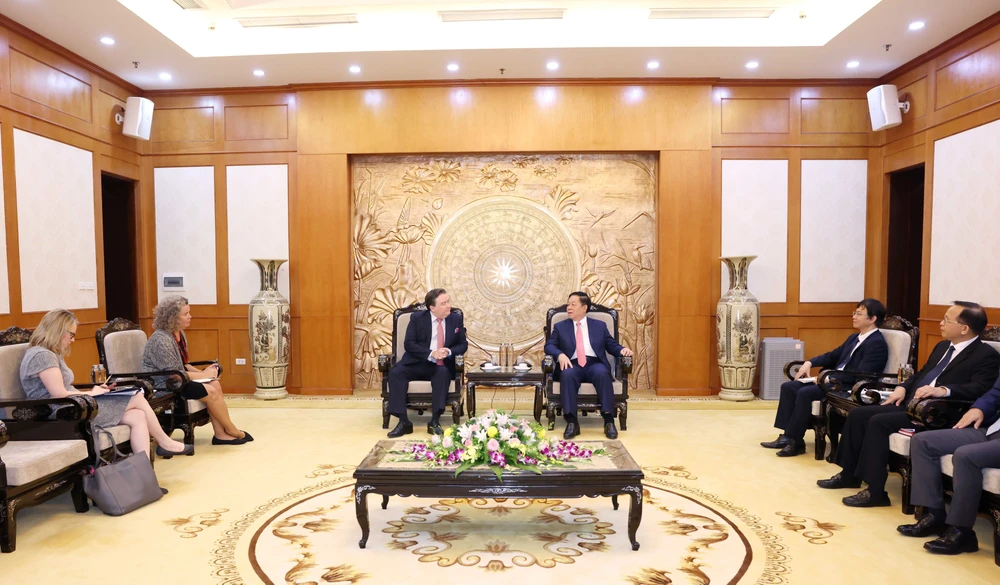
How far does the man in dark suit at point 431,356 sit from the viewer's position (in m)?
5.21

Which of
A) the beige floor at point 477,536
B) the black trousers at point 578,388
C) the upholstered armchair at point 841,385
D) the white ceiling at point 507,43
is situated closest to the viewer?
the beige floor at point 477,536

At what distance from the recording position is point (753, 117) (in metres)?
6.94

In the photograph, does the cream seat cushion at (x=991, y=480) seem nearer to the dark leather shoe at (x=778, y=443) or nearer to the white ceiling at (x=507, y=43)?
the dark leather shoe at (x=778, y=443)

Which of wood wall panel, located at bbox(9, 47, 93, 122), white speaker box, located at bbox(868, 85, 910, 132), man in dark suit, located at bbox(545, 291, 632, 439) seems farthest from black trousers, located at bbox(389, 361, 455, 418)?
white speaker box, located at bbox(868, 85, 910, 132)

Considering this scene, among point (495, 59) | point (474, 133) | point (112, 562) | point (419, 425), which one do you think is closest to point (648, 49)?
point (495, 59)

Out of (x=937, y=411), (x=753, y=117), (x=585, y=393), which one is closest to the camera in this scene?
(x=937, y=411)

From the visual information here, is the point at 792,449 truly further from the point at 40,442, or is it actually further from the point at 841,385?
the point at 40,442

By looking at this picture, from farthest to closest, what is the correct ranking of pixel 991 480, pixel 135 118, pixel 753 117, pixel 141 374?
1. pixel 753 117
2. pixel 135 118
3. pixel 141 374
4. pixel 991 480

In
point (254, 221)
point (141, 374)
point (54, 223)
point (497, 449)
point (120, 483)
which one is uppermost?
point (254, 221)

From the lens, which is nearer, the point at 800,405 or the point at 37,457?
the point at 37,457

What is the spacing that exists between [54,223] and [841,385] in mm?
7164

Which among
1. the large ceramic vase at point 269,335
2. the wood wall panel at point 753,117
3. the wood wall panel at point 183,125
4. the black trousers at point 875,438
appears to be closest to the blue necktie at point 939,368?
the black trousers at point 875,438

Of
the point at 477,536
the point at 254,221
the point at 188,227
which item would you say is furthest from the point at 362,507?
the point at 188,227

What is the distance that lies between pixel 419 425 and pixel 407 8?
4115 millimetres
